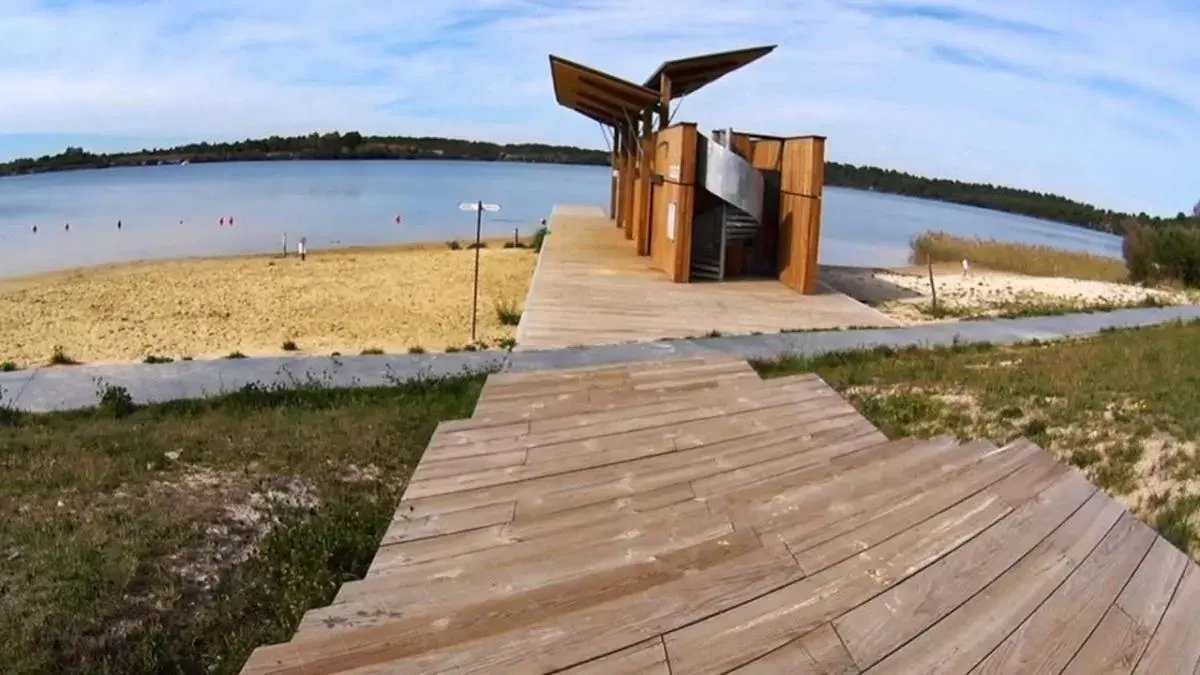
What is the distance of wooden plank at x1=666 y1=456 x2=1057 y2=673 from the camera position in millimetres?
2102

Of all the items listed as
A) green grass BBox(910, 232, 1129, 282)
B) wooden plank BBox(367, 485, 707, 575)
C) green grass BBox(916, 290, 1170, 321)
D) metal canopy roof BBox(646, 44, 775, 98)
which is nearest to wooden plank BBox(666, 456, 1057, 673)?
wooden plank BBox(367, 485, 707, 575)

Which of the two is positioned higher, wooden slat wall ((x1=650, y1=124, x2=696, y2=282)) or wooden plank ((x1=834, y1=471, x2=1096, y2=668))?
wooden slat wall ((x1=650, y1=124, x2=696, y2=282))

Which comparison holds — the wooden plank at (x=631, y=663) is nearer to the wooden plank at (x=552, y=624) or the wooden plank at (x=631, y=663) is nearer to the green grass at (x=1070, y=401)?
the wooden plank at (x=552, y=624)

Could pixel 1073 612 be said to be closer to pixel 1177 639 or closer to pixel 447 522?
pixel 1177 639

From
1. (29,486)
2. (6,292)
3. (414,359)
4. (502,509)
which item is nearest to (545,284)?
(414,359)

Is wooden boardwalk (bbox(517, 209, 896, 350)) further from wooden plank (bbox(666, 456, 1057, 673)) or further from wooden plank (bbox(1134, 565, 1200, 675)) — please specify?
wooden plank (bbox(1134, 565, 1200, 675))

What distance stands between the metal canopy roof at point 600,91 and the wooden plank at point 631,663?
55.1 feet

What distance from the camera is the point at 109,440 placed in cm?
575

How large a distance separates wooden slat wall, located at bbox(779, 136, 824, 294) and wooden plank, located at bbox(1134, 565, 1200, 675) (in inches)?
438

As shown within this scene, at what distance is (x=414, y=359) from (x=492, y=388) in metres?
3.72

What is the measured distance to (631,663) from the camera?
2.04 m

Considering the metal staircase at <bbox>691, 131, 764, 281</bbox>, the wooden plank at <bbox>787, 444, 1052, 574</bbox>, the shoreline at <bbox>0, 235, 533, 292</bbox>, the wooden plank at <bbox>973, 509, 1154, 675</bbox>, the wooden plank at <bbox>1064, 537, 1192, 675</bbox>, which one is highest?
the metal staircase at <bbox>691, 131, 764, 281</bbox>

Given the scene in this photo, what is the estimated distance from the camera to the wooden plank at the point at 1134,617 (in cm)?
224

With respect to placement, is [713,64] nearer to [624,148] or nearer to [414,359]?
[624,148]
